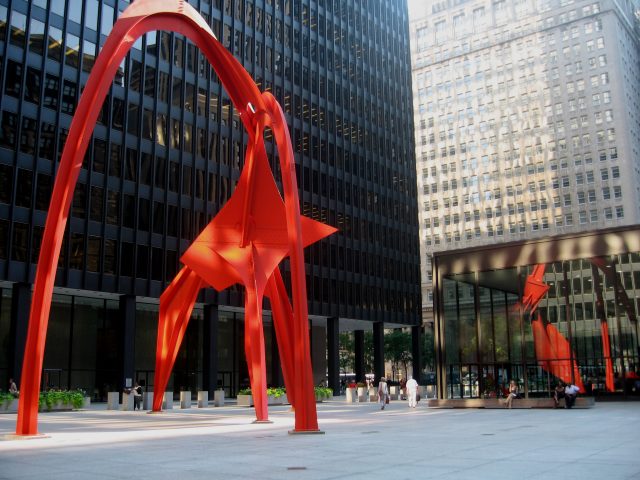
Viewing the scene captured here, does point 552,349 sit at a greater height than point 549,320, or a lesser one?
lesser

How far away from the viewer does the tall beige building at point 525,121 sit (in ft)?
352

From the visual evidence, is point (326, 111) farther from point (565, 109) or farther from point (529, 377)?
point (565, 109)

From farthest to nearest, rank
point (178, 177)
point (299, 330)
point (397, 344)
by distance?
point (397, 344), point (178, 177), point (299, 330)

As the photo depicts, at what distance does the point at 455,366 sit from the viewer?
33844mm

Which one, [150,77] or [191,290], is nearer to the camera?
[191,290]

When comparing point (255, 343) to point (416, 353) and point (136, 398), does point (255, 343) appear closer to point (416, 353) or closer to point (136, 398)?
point (136, 398)

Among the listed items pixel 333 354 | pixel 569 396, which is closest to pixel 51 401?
pixel 569 396

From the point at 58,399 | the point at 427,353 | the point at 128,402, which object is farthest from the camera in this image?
the point at 427,353

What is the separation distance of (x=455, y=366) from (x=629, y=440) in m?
20.3

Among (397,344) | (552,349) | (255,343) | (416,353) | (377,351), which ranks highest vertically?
(397,344)

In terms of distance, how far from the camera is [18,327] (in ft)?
124

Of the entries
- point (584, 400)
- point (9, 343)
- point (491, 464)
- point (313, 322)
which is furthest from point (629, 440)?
point (313, 322)

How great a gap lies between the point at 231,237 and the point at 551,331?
17944 mm

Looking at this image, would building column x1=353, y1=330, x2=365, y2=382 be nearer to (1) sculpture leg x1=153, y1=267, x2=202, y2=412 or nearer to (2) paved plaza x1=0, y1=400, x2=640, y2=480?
(1) sculpture leg x1=153, y1=267, x2=202, y2=412
